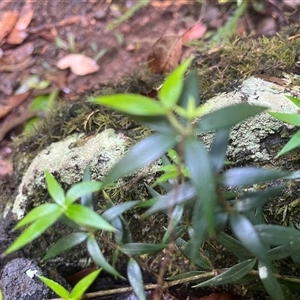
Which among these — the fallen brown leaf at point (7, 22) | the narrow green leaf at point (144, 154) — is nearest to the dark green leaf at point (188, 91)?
the narrow green leaf at point (144, 154)

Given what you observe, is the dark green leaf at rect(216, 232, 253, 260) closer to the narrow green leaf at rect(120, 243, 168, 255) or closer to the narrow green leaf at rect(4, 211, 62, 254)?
the narrow green leaf at rect(120, 243, 168, 255)

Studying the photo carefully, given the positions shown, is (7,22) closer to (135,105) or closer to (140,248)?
(140,248)

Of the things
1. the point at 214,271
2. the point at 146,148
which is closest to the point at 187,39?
the point at 214,271

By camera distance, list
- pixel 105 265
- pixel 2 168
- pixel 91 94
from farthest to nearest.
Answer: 1. pixel 2 168
2. pixel 91 94
3. pixel 105 265

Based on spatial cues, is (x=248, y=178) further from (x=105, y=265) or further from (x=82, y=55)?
(x=82, y=55)

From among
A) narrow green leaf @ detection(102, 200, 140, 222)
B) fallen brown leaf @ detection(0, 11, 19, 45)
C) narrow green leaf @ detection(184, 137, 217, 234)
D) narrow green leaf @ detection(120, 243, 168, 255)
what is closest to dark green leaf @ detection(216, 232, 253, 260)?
narrow green leaf @ detection(120, 243, 168, 255)

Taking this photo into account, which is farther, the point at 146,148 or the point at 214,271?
the point at 214,271

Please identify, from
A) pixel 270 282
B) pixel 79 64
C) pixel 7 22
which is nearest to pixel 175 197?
pixel 270 282

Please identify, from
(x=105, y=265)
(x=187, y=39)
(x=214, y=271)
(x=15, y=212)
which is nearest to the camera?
(x=105, y=265)
